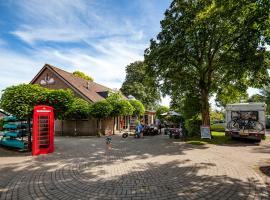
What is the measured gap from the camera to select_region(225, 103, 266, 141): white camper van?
54.9 feet

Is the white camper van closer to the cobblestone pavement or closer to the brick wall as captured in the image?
the cobblestone pavement

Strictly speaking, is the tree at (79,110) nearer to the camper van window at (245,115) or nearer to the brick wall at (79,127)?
the brick wall at (79,127)

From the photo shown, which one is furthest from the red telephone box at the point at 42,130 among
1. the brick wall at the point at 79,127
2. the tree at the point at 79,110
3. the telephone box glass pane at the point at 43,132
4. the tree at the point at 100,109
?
the brick wall at the point at 79,127

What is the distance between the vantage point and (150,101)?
5472 centimetres

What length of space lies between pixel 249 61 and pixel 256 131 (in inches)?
237

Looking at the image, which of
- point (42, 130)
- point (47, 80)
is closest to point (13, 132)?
point (42, 130)

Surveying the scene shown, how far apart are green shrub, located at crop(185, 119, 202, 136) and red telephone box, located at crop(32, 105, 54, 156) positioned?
1305 centimetres

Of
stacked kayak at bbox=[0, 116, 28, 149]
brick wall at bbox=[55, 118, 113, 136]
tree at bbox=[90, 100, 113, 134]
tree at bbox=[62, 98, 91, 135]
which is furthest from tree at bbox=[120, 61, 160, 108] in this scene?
stacked kayak at bbox=[0, 116, 28, 149]

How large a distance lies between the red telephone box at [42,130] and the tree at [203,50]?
985 cm

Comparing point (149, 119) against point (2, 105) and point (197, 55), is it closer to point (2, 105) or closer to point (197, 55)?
point (197, 55)

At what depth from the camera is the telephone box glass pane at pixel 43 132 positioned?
1231 centimetres

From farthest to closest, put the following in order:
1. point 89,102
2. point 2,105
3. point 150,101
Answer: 1. point 150,101
2. point 89,102
3. point 2,105

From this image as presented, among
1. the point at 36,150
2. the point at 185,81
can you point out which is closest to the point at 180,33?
the point at 185,81

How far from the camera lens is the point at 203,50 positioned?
60.8 feet
